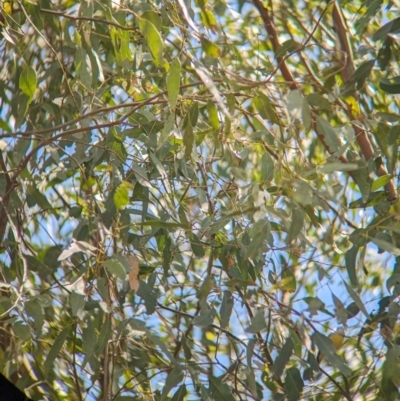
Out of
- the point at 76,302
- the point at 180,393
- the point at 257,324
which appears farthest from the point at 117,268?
the point at 180,393

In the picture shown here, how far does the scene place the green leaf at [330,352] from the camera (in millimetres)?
1072

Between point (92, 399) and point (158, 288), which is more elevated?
point (158, 288)

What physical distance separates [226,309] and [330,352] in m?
0.18

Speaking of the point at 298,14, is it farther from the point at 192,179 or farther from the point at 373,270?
the point at 192,179

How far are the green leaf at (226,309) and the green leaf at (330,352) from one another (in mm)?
139

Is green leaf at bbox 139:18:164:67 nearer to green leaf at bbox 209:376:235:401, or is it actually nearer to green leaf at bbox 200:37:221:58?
green leaf at bbox 200:37:221:58

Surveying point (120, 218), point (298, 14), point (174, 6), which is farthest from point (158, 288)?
point (298, 14)

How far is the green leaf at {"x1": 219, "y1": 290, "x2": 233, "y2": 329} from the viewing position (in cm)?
117

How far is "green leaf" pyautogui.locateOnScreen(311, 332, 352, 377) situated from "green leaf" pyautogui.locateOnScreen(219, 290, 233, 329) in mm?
139

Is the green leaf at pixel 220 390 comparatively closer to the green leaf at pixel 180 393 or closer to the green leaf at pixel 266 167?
the green leaf at pixel 180 393

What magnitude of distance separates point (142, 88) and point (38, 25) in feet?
0.82

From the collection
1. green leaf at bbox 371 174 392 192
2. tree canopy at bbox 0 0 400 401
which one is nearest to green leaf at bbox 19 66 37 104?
tree canopy at bbox 0 0 400 401

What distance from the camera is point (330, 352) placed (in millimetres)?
1098

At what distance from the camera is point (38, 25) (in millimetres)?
1478
